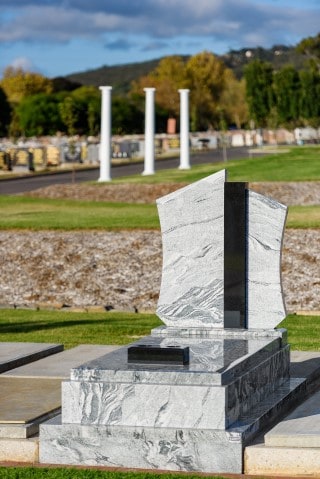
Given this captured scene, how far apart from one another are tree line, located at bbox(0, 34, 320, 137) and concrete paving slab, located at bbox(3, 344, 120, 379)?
1800 inches

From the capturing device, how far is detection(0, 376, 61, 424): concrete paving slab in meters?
8.94

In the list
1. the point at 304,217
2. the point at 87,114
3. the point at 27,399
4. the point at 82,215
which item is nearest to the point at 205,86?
the point at 87,114

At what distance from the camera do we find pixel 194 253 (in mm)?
10141

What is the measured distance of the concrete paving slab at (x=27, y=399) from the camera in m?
8.94

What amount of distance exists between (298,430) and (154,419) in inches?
39.7

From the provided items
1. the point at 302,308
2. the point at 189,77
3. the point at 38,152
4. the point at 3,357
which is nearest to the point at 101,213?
the point at 302,308

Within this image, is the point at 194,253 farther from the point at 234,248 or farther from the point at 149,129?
the point at 149,129

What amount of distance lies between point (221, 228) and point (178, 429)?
2406 mm

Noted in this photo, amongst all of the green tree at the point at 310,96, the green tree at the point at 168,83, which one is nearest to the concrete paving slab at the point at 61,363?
the green tree at the point at 310,96

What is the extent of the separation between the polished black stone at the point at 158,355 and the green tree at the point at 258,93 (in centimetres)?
7140

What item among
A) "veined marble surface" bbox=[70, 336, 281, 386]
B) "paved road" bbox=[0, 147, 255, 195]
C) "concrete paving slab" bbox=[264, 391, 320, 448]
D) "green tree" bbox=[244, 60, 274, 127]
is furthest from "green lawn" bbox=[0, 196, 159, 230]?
"green tree" bbox=[244, 60, 274, 127]

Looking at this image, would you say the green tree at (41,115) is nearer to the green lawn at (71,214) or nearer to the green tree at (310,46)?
the green tree at (310,46)

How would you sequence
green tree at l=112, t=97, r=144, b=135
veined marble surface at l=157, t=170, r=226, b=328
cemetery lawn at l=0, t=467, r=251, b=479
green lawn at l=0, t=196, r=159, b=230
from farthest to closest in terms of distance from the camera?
green tree at l=112, t=97, r=144, b=135 → green lawn at l=0, t=196, r=159, b=230 → veined marble surface at l=157, t=170, r=226, b=328 → cemetery lawn at l=0, t=467, r=251, b=479

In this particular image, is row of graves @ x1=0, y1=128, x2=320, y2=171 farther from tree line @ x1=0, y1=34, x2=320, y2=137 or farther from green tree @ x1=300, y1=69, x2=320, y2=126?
green tree @ x1=300, y1=69, x2=320, y2=126
